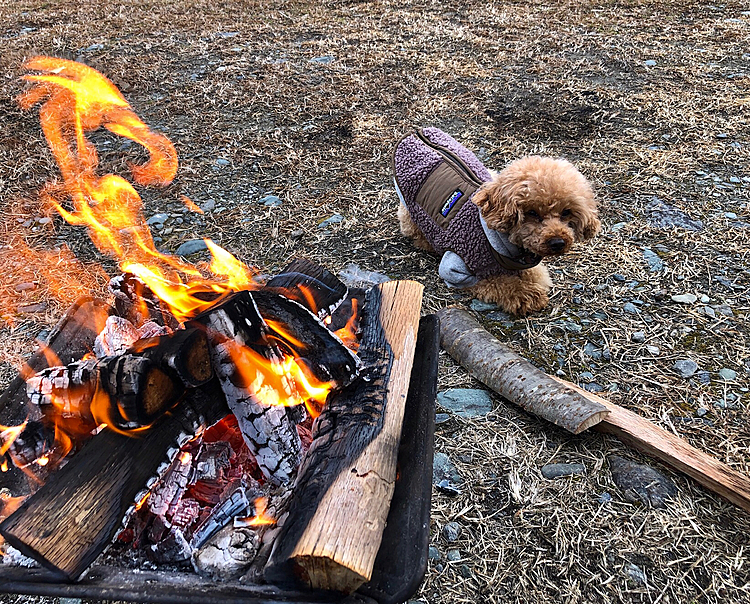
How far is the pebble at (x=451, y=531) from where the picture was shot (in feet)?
7.59

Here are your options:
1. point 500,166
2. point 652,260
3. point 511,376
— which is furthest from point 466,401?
point 500,166

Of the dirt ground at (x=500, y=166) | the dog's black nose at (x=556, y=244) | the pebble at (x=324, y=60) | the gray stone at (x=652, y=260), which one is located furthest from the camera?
the pebble at (x=324, y=60)

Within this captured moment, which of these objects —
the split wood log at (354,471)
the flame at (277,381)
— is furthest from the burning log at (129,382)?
the split wood log at (354,471)

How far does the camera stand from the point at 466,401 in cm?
292

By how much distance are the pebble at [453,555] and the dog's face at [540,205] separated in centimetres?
177

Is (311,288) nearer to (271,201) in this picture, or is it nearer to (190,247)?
(190,247)

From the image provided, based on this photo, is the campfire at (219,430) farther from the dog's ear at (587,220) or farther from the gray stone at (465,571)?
the dog's ear at (587,220)

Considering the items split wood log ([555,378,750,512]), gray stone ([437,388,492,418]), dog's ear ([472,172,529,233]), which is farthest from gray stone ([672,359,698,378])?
dog's ear ([472,172,529,233])

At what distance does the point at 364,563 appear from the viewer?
1.40 metres

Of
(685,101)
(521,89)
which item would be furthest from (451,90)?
(685,101)

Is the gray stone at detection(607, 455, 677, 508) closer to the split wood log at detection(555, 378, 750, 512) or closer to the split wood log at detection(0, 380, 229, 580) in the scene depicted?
the split wood log at detection(555, 378, 750, 512)

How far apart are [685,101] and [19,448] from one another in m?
6.62

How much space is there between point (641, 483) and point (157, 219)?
389 cm

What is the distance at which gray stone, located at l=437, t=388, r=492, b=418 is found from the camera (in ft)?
9.37
